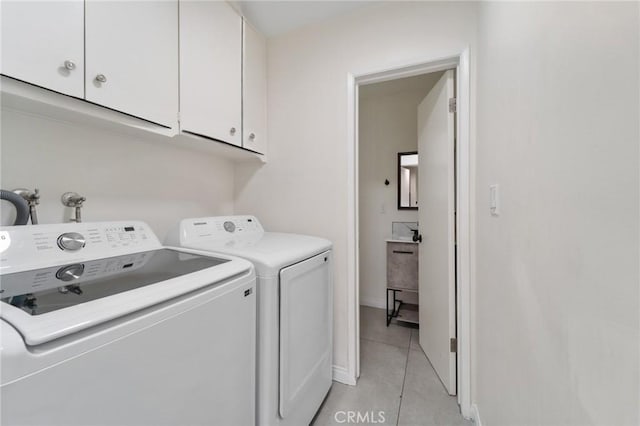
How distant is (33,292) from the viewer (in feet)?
2.02

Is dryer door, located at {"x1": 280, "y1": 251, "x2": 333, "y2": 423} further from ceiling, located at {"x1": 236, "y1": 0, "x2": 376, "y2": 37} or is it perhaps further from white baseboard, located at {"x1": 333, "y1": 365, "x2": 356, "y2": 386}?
ceiling, located at {"x1": 236, "y1": 0, "x2": 376, "y2": 37}

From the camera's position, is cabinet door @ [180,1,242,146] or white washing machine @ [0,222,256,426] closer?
white washing machine @ [0,222,256,426]

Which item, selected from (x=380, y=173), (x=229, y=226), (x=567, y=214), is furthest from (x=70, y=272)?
(x=380, y=173)

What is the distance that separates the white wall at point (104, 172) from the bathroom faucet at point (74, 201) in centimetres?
5

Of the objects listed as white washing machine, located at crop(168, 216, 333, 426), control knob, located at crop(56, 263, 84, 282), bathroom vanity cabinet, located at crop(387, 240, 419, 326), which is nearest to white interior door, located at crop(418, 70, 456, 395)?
bathroom vanity cabinet, located at crop(387, 240, 419, 326)

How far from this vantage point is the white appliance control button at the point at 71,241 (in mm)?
948

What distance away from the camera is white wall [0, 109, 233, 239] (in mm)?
1028

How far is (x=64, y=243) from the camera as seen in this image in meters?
0.95

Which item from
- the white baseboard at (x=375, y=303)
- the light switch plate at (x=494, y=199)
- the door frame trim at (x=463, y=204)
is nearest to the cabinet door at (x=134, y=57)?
the door frame trim at (x=463, y=204)

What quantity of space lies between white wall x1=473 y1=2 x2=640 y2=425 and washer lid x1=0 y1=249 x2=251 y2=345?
0.89m

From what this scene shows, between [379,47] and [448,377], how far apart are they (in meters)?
2.19

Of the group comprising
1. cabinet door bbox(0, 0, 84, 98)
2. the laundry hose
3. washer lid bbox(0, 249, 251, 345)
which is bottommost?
washer lid bbox(0, 249, 251, 345)

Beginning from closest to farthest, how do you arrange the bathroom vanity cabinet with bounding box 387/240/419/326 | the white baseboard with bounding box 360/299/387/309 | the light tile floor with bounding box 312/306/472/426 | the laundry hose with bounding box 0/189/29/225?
1. the laundry hose with bounding box 0/189/29/225
2. the light tile floor with bounding box 312/306/472/426
3. the bathroom vanity cabinet with bounding box 387/240/419/326
4. the white baseboard with bounding box 360/299/387/309

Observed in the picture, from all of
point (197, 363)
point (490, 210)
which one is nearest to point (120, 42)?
point (197, 363)
